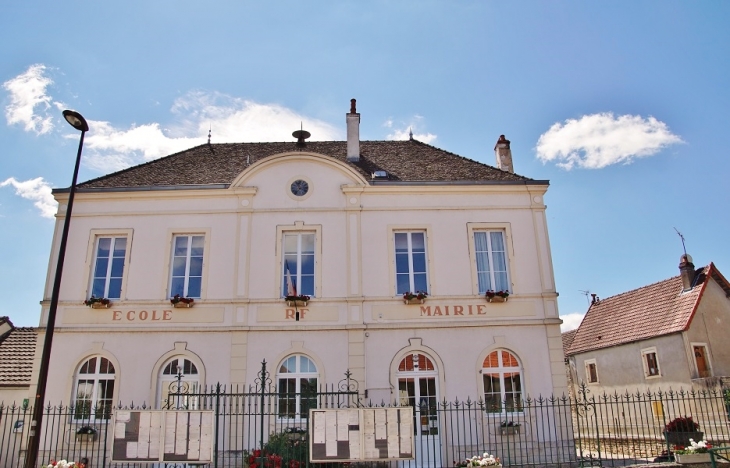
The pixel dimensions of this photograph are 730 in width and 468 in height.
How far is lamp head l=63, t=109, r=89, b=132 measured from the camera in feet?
35.7

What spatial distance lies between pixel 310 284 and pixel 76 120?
721 cm

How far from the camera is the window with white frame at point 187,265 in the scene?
1570 cm

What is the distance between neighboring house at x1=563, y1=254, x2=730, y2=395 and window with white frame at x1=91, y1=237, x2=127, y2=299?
1990 centimetres

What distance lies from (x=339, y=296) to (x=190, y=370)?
4.43 m

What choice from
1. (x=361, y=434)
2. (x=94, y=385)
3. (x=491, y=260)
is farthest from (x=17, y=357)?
(x=491, y=260)

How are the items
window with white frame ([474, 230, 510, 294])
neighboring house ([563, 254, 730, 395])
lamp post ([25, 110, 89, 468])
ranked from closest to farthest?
1. lamp post ([25, 110, 89, 468])
2. window with white frame ([474, 230, 510, 294])
3. neighboring house ([563, 254, 730, 395])

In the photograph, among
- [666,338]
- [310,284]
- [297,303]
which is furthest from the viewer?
[666,338]

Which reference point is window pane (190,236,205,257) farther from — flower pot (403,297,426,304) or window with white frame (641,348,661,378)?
window with white frame (641,348,661,378)

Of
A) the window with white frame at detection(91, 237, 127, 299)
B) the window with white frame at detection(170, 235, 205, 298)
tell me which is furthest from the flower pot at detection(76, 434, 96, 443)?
the window with white frame at detection(170, 235, 205, 298)

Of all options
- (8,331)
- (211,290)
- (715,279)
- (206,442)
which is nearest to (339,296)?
(211,290)

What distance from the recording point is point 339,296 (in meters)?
15.4

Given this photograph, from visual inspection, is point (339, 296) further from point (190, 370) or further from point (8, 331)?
point (8, 331)

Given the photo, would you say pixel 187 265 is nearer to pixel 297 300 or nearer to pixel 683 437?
pixel 297 300

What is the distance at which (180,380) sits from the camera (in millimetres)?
14836
